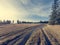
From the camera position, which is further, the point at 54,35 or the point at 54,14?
the point at 54,14

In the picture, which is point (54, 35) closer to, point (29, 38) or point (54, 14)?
point (29, 38)

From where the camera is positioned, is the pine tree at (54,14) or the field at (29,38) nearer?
the field at (29,38)

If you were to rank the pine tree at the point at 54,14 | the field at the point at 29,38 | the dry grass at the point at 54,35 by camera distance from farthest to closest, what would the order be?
the pine tree at the point at 54,14 → the dry grass at the point at 54,35 → the field at the point at 29,38

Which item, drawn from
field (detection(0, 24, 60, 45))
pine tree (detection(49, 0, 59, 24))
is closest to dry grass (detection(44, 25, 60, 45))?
field (detection(0, 24, 60, 45))

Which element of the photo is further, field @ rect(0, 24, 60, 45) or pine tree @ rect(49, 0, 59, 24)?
pine tree @ rect(49, 0, 59, 24)

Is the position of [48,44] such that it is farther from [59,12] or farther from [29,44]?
[59,12]

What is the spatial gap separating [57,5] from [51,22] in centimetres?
965

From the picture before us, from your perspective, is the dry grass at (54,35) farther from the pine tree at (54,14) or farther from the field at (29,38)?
the pine tree at (54,14)

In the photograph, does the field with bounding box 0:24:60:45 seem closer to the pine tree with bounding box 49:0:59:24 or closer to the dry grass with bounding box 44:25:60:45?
the dry grass with bounding box 44:25:60:45

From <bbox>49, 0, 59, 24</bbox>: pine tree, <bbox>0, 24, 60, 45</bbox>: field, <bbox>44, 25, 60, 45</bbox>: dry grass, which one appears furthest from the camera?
<bbox>49, 0, 59, 24</bbox>: pine tree

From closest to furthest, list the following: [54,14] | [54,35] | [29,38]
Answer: [29,38] < [54,35] < [54,14]

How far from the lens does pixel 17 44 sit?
16250 millimetres

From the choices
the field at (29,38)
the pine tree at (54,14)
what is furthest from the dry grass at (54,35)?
the pine tree at (54,14)

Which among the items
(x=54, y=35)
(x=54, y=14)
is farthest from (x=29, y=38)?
(x=54, y=14)
